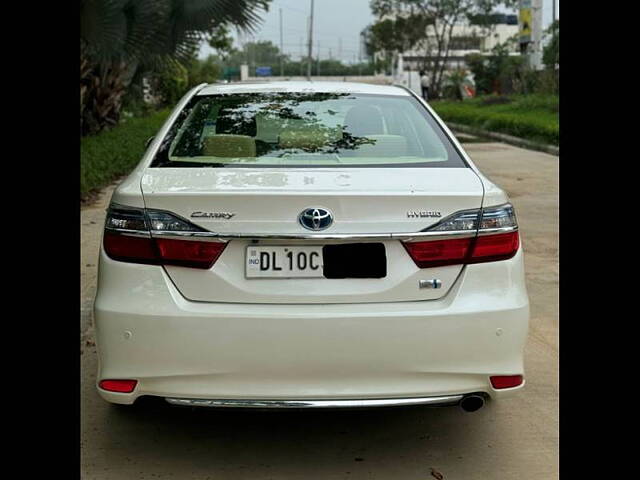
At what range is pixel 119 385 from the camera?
3.26 m

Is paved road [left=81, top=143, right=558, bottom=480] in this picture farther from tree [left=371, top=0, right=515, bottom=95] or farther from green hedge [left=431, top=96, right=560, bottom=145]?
tree [left=371, top=0, right=515, bottom=95]

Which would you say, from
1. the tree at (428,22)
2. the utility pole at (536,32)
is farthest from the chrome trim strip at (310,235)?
the tree at (428,22)

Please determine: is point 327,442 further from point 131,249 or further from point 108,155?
point 108,155

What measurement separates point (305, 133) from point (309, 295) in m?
1.05

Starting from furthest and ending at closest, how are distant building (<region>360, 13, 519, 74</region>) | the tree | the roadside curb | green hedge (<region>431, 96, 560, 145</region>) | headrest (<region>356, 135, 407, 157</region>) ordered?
distant building (<region>360, 13, 519, 74</region>) < the tree < green hedge (<region>431, 96, 560, 145</region>) < the roadside curb < headrest (<region>356, 135, 407, 157</region>)

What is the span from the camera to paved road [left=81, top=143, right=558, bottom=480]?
11.5 feet

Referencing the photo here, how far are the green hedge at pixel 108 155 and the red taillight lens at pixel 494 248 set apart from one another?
791 centimetres

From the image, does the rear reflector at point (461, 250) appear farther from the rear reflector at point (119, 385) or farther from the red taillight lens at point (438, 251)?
the rear reflector at point (119, 385)

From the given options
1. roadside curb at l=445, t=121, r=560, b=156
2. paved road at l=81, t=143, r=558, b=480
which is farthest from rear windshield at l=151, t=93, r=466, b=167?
roadside curb at l=445, t=121, r=560, b=156

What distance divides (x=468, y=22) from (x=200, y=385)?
163 ft

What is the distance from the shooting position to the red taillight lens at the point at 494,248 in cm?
327

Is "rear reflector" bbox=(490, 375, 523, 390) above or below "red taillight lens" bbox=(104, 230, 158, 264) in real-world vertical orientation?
below

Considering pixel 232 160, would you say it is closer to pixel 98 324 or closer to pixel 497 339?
pixel 98 324

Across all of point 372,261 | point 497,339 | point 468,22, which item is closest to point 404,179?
point 372,261
